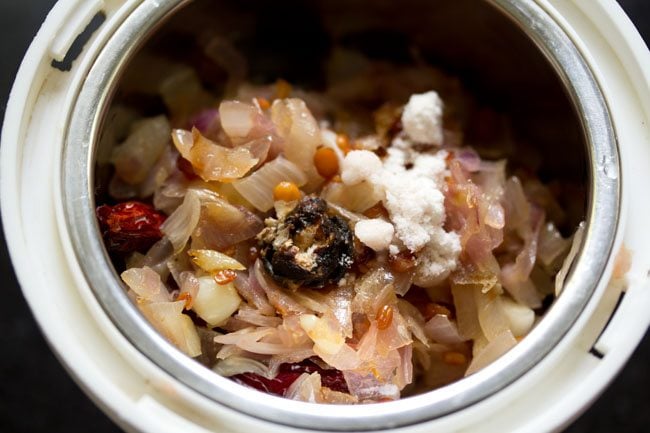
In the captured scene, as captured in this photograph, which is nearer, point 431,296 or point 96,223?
point 96,223

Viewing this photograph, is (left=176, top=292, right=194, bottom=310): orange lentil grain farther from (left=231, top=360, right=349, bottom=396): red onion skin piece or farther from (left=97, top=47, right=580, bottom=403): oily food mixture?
(left=231, top=360, right=349, bottom=396): red onion skin piece

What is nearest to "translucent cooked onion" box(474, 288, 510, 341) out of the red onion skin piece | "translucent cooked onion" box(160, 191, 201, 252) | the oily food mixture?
the oily food mixture

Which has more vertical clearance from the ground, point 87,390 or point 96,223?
point 96,223


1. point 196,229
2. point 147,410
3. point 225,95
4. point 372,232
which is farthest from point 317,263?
point 225,95

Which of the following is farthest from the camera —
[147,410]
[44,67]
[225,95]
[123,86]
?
[225,95]

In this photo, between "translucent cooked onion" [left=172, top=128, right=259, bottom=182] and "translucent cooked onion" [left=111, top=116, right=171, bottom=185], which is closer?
"translucent cooked onion" [left=172, top=128, right=259, bottom=182]

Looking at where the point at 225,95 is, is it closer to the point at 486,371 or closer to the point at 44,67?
the point at 44,67
